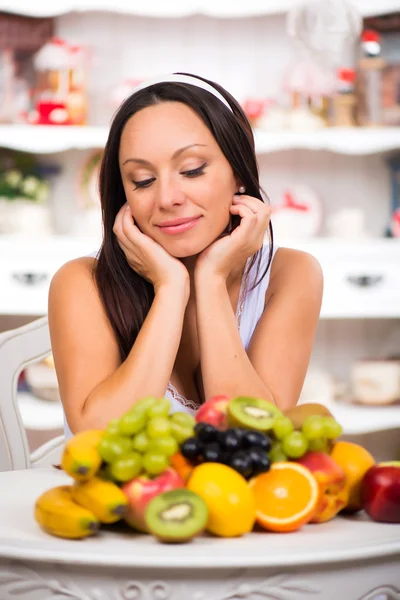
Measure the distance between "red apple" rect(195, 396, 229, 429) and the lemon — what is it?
10 cm

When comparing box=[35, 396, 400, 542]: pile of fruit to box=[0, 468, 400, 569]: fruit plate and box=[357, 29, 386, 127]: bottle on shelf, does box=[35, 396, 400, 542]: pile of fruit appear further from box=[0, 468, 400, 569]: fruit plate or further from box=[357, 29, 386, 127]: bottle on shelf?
box=[357, 29, 386, 127]: bottle on shelf

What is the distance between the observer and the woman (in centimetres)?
144

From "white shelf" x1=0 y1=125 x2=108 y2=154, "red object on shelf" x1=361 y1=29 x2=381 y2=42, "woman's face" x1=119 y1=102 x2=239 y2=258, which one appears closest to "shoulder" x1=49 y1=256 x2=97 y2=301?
"woman's face" x1=119 y1=102 x2=239 y2=258

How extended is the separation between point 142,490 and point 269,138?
2.59 meters

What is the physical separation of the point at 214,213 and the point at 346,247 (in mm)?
1709

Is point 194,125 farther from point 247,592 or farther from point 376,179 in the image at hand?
point 376,179

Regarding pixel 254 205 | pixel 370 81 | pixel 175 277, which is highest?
pixel 370 81

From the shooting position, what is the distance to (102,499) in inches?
33.2

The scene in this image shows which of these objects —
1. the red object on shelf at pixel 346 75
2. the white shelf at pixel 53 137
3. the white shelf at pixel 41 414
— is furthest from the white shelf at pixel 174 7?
the white shelf at pixel 41 414

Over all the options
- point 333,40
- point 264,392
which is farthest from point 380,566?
point 333,40

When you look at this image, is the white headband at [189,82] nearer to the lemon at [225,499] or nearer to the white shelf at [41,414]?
the lemon at [225,499]

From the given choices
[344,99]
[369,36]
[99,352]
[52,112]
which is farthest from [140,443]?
[369,36]

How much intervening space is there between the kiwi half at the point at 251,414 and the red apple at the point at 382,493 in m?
0.12

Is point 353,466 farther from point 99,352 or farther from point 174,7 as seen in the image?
point 174,7
